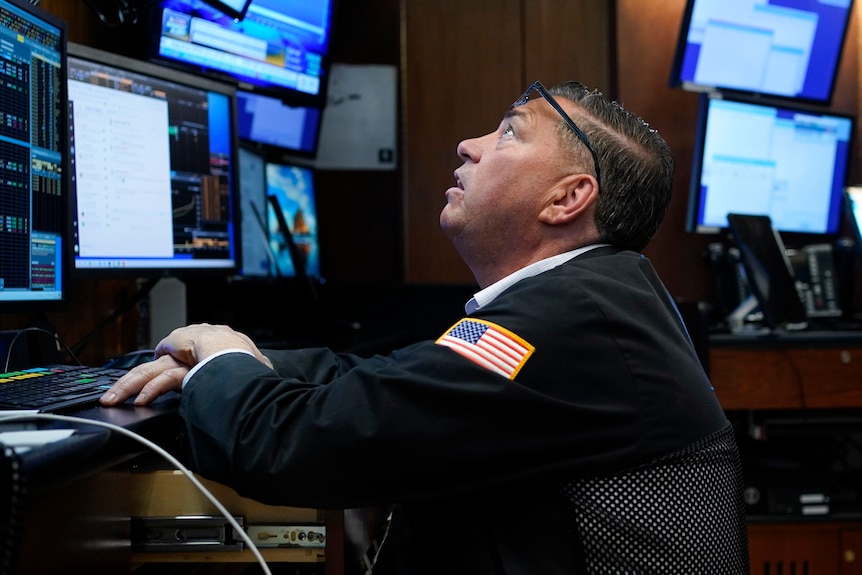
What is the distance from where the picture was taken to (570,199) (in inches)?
46.1

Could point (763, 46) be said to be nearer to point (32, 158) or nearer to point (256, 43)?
point (256, 43)

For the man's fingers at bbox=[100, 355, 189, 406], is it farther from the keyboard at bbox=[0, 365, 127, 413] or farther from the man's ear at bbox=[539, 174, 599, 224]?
the man's ear at bbox=[539, 174, 599, 224]

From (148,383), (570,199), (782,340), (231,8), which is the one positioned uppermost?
(231,8)

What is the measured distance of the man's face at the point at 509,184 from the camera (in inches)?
47.1

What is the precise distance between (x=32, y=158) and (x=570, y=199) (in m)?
0.77

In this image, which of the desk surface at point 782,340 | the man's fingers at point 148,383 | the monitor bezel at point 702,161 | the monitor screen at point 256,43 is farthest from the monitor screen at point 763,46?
the man's fingers at point 148,383

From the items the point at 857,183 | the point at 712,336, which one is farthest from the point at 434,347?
the point at 857,183

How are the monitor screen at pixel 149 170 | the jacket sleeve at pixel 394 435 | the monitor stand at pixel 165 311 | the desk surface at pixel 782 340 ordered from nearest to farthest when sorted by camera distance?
the jacket sleeve at pixel 394 435
the monitor screen at pixel 149 170
the monitor stand at pixel 165 311
the desk surface at pixel 782 340

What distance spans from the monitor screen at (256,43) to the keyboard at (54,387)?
1.18m

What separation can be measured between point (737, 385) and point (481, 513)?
1.52m

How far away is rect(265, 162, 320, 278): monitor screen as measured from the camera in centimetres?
242

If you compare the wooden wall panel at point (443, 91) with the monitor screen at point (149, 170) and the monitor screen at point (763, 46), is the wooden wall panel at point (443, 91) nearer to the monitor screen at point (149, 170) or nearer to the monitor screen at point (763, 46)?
the monitor screen at point (763, 46)

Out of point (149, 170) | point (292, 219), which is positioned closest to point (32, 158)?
point (149, 170)

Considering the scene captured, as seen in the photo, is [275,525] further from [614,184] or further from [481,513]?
[614,184]
